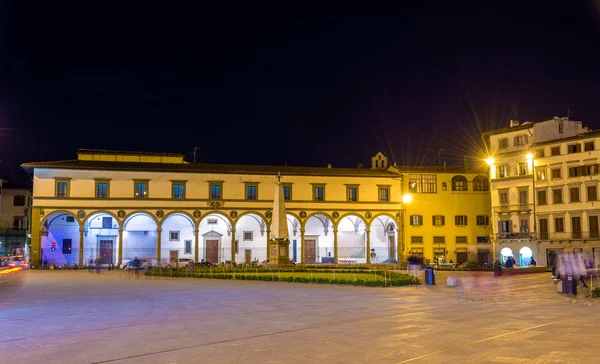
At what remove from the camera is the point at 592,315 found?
1461cm

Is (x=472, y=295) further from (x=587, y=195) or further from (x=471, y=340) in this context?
(x=587, y=195)

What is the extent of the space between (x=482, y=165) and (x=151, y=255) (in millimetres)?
34108

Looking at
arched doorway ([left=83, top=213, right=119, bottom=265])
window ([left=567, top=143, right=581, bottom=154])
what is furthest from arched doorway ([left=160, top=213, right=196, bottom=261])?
window ([left=567, top=143, right=581, bottom=154])

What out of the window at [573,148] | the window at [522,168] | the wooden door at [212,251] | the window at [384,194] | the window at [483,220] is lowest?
the wooden door at [212,251]

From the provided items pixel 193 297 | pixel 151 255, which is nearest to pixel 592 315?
pixel 193 297

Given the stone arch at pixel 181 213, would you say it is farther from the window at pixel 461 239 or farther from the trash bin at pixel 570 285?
the trash bin at pixel 570 285

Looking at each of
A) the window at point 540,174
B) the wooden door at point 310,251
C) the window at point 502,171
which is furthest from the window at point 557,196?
the wooden door at point 310,251

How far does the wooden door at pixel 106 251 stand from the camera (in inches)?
2073

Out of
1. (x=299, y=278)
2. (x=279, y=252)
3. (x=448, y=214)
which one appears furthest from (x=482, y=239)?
(x=299, y=278)

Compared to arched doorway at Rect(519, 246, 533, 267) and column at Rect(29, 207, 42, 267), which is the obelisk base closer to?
column at Rect(29, 207, 42, 267)

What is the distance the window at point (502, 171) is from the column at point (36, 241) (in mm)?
40791

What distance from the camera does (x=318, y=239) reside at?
5872cm

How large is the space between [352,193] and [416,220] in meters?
7.00

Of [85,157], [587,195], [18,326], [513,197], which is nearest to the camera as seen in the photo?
[18,326]
